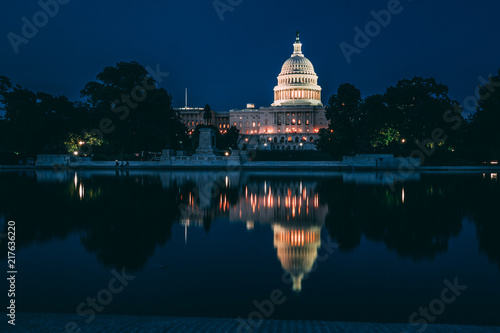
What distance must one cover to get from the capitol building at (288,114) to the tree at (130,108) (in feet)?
244

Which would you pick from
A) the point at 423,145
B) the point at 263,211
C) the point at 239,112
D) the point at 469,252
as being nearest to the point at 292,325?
the point at 469,252

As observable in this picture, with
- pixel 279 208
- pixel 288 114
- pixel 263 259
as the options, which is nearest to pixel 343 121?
pixel 279 208

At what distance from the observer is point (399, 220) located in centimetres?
1617

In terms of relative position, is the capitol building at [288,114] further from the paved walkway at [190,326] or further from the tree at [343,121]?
the paved walkway at [190,326]

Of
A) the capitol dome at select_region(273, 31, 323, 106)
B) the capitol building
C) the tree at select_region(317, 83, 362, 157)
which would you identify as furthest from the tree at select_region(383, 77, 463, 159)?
the capitol dome at select_region(273, 31, 323, 106)

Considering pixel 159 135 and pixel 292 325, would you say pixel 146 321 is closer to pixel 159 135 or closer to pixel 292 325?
pixel 292 325

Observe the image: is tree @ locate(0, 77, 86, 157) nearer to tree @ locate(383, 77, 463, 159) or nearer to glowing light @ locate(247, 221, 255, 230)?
tree @ locate(383, 77, 463, 159)

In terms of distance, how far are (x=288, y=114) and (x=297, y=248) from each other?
146783 mm

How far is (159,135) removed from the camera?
71.9m

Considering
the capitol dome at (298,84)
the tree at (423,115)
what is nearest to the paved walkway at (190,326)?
the tree at (423,115)

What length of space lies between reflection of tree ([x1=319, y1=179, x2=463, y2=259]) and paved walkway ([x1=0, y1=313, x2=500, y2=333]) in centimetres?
507

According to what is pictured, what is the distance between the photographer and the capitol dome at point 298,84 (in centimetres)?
16175

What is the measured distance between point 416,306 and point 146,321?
14.9ft

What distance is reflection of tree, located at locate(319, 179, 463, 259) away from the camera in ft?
40.9
